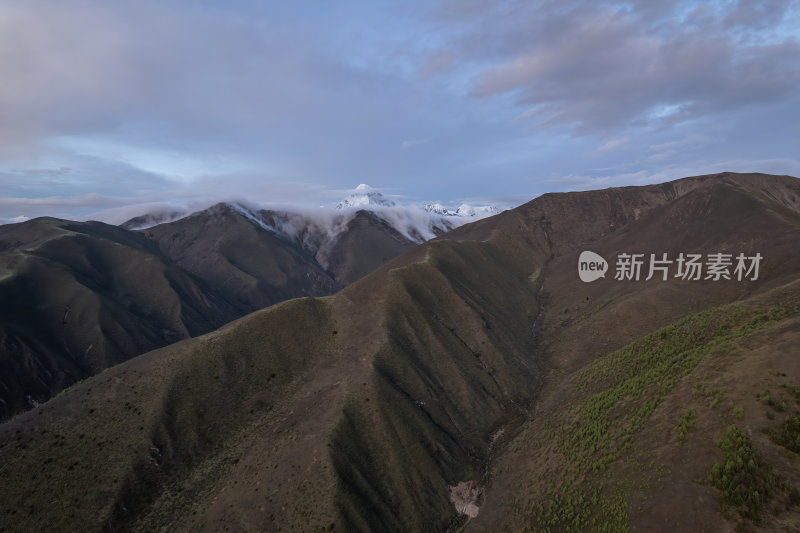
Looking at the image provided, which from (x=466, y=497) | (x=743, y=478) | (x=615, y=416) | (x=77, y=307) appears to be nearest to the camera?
(x=743, y=478)

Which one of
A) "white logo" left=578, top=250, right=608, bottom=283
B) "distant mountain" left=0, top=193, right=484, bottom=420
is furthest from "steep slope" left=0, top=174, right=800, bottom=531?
"distant mountain" left=0, top=193, right=484, bottom=420

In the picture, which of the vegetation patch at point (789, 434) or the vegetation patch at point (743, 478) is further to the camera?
the vegetation patch at point (789, 434)

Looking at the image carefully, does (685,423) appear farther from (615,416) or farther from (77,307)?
(77,307)

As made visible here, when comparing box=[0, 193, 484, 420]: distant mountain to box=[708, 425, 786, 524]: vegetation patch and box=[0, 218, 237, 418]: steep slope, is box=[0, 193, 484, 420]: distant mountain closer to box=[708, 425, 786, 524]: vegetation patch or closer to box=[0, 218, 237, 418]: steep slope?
box=[0, 218, 237, 418]: steep slope

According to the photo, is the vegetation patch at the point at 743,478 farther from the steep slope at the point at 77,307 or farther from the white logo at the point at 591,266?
the steep slope at the point at 77,307

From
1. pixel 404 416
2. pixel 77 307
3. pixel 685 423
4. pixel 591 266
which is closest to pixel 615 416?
pixel 685 423

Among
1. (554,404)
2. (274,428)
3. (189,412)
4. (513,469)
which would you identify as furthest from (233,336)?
(554,404)

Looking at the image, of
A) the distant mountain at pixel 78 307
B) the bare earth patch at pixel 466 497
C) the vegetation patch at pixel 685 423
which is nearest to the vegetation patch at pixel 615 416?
the vegetation patch at pixel 685 423
